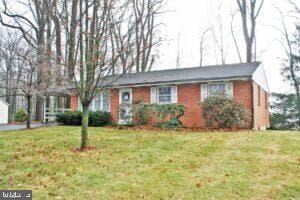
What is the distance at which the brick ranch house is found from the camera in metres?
16.0

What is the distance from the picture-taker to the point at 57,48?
2469cm

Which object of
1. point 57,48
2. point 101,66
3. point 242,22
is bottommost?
point 101,66

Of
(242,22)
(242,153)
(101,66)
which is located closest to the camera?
(242,153)

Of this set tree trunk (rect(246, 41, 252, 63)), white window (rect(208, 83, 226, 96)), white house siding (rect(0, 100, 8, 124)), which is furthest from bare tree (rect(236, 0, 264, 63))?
white house siding (rect(0, 100, 8, 124))

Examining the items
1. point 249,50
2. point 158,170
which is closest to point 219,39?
point 249,50

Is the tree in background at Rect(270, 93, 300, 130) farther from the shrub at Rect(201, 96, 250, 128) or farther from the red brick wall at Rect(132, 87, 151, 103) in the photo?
the red brick wall at Rect(132, 87, 151, 103)

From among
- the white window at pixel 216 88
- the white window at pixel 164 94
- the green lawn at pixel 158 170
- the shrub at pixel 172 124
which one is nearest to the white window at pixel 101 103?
the white window at pixel 164 94

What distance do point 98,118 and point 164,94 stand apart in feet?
14.7

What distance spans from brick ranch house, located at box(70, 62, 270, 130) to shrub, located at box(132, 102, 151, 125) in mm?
912

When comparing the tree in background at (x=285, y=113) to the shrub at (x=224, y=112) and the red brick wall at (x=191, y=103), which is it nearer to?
the red brick wall at (x=191, y=103)

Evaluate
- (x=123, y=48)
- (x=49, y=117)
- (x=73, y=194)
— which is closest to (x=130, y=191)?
(x=73, y=194)

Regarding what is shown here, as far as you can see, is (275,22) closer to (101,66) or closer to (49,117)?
(49,117)

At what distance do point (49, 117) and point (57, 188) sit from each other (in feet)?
66.6

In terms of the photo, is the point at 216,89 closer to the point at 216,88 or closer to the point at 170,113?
the point at 216,88
